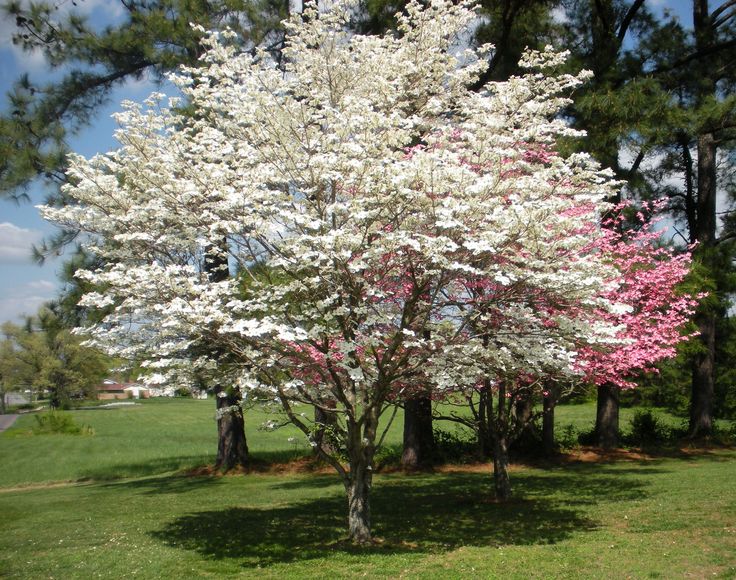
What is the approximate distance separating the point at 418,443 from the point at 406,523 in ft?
27.2

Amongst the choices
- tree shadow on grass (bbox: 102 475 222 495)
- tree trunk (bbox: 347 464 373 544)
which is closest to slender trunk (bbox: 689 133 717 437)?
tree shadow on grass (bbox: 102 475 222 495)

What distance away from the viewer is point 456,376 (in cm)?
835

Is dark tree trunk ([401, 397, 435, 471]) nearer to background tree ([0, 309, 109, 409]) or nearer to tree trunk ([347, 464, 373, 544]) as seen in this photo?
tree trunk ([347, 464, 373, 544])

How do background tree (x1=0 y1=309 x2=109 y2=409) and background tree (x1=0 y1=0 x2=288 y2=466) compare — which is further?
background tree (x1=0 y1=309 x2=109 y2=409)

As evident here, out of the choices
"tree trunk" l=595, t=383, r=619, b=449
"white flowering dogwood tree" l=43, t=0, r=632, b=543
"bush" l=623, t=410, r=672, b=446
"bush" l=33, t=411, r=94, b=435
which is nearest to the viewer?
"white flowering dogwood tree" l=43, t=0, r=632, b=543

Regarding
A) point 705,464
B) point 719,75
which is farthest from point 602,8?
point 705,464

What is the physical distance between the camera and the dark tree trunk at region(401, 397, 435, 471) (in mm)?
17922

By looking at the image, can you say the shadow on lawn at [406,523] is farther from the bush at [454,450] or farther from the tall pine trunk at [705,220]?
the tall pine trunk at [705,220]

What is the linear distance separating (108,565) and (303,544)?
2.47m

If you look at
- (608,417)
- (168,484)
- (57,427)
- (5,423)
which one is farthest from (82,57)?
(5,423)

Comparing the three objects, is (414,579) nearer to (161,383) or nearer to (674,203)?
(161,383)

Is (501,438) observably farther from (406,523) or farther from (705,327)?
(705,327)

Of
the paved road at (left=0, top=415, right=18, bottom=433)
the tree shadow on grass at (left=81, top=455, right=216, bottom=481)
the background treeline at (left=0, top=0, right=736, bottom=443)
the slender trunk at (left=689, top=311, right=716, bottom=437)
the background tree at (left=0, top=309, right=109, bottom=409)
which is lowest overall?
the tree shadow on grass at (left=81, top=455, right=216, bottom=481)

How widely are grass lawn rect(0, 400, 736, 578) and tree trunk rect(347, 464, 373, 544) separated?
1.10ft
